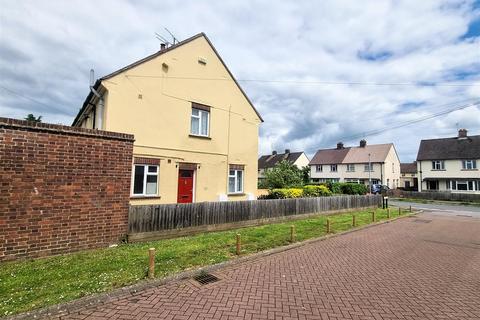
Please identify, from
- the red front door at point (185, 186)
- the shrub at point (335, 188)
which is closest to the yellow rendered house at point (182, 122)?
the red front door at point (185, 186)

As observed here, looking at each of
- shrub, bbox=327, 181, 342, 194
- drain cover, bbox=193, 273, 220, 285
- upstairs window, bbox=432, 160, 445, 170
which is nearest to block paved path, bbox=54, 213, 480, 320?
drain cover, bbox=193, 273, 220, 285

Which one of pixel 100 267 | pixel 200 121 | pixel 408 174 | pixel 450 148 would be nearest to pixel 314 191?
pixel 200 121

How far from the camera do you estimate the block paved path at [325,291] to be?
4609 mm

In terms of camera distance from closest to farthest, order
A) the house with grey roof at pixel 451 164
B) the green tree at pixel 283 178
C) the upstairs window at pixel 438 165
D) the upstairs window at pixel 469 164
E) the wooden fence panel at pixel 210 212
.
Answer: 1. the wooden fence panel at pixel 210 212
2. the green tree at pixel 283 178
3. the upstairs window at pixel 469 164
4. the house with grey roof at pixel 451 164
5. the upstairs window at pixel 438 165

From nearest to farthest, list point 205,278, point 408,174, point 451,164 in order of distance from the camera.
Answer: point 205,278 < point 451,164 < point 408,174

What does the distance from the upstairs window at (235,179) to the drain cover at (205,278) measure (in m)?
10.7

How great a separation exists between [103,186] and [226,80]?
11402 mm

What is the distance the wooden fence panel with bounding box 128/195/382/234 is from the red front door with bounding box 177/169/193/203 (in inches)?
149

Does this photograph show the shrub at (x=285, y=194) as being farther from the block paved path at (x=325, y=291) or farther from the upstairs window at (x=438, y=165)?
the upstairs window at (x=438, y=165)

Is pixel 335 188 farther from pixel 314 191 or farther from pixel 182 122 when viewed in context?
pixel 182 122

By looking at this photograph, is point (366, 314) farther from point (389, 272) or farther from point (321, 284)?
point (389, 272)

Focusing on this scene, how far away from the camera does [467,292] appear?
569 centimetres

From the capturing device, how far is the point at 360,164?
164 ft

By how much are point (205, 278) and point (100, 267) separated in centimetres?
250
